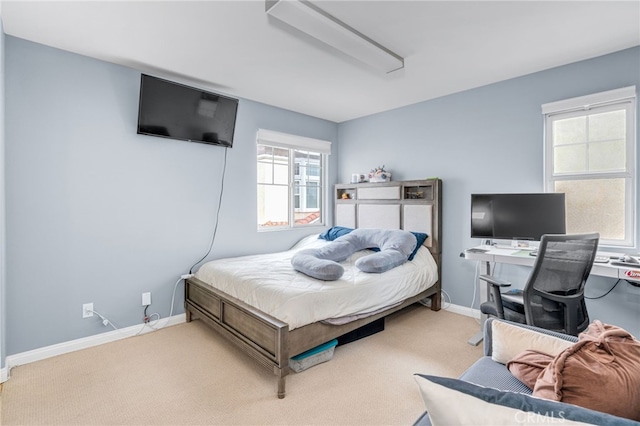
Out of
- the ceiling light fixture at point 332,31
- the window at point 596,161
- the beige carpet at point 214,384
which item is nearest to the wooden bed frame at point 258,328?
the beige carpet at point 214,384

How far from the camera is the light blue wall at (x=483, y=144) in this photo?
8.91 ft

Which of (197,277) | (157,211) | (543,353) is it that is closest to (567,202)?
(543,353)

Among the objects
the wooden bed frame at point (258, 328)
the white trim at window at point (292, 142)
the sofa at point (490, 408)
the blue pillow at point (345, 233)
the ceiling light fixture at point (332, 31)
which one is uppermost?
the ceiling light fixture at point (332, 31)

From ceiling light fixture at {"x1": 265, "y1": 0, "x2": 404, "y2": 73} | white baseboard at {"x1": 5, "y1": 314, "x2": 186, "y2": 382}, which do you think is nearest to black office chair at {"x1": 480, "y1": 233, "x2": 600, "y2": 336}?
ceiling light fixture at {"x1": 265, "y1": 0, "x2": 404, "y2": 73}

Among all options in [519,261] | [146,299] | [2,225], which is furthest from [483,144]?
[2,225]

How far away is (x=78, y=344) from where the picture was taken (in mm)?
2713

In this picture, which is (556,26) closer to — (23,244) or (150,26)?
(150,26)

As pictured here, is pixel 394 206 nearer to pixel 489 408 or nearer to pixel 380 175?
pixel 380 175

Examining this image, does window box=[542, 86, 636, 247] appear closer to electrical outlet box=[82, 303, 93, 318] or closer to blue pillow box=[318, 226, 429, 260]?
blue pillow box=[318, 226, 429, 260]

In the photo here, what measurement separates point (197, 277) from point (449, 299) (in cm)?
289

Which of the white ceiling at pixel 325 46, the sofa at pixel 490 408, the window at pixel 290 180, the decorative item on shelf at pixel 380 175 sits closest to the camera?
the sofa at pixel 490 408

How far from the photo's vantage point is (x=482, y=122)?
3459mm

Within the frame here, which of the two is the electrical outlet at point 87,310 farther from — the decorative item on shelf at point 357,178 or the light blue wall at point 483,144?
the light blue wall at point 483,144

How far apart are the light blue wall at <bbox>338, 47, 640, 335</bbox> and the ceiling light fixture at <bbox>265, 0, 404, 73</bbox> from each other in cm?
126
